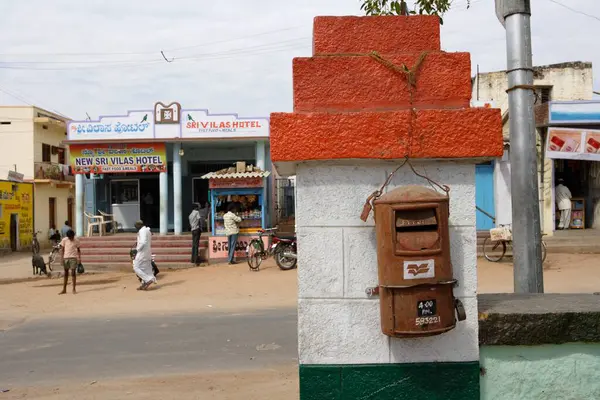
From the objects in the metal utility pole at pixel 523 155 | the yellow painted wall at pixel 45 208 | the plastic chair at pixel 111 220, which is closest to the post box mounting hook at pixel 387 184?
the metal utility pole at pixel 523 155

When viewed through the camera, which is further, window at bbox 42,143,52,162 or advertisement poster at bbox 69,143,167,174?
window at bbox 42,143,52,162

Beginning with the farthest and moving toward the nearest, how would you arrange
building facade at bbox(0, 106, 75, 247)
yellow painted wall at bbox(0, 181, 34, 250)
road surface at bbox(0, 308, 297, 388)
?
building facade at bbox(0, 106, 75, 247) < yellow painted wall at bbox(0, 181, 34, 250) < road surface at bbox(0, 308, 297, 388)

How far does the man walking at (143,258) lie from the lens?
43.8 ft

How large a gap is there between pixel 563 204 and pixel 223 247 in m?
11.0

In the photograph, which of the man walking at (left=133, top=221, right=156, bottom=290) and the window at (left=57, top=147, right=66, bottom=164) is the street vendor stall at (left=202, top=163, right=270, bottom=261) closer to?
the man walking at (left=133, top=221, right=156, bottom=290)

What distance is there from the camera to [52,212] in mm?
33656

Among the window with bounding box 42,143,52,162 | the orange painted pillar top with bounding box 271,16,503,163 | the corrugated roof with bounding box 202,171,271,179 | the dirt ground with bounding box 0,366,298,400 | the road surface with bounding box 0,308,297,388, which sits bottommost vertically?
the road surface with bounding box 0,308,297,388

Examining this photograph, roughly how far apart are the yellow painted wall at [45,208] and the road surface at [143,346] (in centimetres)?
2382

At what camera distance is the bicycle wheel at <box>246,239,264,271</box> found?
1571 cm

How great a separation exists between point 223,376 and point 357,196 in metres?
4.37

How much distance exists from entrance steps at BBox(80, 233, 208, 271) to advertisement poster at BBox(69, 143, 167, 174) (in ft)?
7.88

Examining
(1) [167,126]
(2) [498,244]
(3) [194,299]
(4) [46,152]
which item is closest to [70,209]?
(4) [46,152]

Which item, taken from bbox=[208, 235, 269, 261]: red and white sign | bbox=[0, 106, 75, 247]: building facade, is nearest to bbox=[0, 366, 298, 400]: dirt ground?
bbox=[208, 235, 269, 261]: red and white sign

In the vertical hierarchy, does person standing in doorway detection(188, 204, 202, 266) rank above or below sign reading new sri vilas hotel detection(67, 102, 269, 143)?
below
